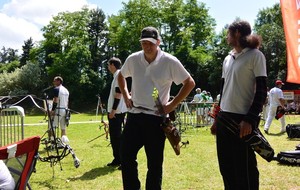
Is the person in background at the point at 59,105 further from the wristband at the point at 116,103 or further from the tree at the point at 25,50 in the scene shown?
the tree at the point at 25,50

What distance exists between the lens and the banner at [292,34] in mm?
4801

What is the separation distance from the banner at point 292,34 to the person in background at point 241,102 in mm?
1649

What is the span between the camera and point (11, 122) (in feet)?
19.4

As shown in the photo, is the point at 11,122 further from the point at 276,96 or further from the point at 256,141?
the point at 276,96

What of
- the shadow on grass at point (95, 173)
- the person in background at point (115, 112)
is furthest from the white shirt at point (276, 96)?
the shadow on grass at point (95, 173)

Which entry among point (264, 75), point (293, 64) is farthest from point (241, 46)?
point (293, 64)

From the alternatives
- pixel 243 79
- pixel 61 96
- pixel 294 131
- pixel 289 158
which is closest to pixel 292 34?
pixel 243 79

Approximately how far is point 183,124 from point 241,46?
11.2 meters

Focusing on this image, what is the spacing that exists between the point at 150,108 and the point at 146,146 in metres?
0.42

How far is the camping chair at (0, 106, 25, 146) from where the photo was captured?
17.4ft

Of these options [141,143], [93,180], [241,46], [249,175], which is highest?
[241,46]

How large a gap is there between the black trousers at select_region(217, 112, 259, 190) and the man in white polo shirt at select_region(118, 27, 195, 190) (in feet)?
2.12

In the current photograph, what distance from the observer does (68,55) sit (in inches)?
1918

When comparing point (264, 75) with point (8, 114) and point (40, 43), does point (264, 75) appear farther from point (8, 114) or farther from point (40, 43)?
point (40, 43)
